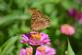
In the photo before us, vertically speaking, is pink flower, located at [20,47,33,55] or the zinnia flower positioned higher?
pink flower, located at [20,47,33,55]

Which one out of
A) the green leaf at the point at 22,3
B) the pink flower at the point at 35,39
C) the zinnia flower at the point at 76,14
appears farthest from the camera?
the zinnia flower at the point at 76,14

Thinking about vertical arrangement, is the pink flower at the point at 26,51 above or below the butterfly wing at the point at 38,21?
below

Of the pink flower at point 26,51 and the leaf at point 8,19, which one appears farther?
the leaf at point 8,19

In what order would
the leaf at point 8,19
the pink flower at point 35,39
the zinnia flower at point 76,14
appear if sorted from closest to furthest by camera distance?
the pink flower at point 35,39 < the leaf at point 8,19 < the zinnia flower at point 76,14

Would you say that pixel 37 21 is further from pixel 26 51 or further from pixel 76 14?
pixel 76 14

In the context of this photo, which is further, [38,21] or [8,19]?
[8,19]

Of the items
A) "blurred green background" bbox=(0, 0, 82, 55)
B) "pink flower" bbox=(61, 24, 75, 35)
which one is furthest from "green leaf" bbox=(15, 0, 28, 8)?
"pink flower" bbox=(61, 24, 75, 35)

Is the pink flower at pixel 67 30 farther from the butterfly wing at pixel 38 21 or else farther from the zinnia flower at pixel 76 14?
the butterfly wing at pixel 38 21

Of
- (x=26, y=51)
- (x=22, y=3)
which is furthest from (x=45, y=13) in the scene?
(x=26, y=51)

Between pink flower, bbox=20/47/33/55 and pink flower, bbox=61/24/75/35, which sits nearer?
pink flower, bbox=20/47/33/55

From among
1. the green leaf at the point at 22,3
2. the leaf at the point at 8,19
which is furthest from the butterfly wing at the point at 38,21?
the green leaf at the point at 22,3

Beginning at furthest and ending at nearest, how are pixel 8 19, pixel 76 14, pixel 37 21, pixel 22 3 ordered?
pixel 76 14 → pixel 22 3 → pixel 8 19 → pixel 37 21

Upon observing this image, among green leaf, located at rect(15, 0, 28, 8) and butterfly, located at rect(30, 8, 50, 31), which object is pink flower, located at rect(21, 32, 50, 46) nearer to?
butterfly, located at rect(30, 8, 50, 31)

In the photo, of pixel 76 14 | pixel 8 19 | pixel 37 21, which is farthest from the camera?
pixel 76 14
